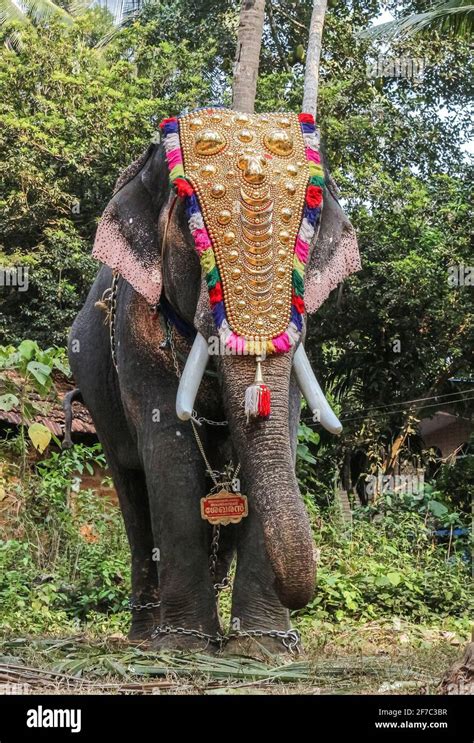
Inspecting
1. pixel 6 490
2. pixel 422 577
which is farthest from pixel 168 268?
pixel 6 490

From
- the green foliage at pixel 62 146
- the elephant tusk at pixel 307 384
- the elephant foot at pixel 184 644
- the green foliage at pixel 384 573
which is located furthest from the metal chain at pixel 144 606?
the green foliage at pixel 62 146

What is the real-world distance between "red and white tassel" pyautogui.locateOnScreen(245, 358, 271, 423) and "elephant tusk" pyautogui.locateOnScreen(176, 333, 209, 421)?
364mm

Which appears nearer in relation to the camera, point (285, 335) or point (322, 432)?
point (285, 335)

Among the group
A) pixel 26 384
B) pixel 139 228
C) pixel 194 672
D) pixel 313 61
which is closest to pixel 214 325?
pixel 139 228

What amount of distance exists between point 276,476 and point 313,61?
12.6m

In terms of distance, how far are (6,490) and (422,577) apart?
3585mm

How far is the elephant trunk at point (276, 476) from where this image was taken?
491 centimetres

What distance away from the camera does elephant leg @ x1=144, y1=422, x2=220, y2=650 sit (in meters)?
5.90

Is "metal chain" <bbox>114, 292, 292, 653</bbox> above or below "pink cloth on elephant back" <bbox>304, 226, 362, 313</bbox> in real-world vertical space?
below

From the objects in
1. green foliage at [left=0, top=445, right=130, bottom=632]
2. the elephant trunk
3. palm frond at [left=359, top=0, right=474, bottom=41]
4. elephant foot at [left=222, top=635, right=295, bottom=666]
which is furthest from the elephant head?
palm frond at [left=359, top=0, right=474, bottom=41]

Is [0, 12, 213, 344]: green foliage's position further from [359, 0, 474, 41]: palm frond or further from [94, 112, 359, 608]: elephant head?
[94, 112, 359, 608]: elephant head

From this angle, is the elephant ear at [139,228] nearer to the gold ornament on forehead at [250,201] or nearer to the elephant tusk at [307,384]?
the gold ornament on forehead at [250,201]

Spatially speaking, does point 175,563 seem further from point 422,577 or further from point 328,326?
point 328,326
